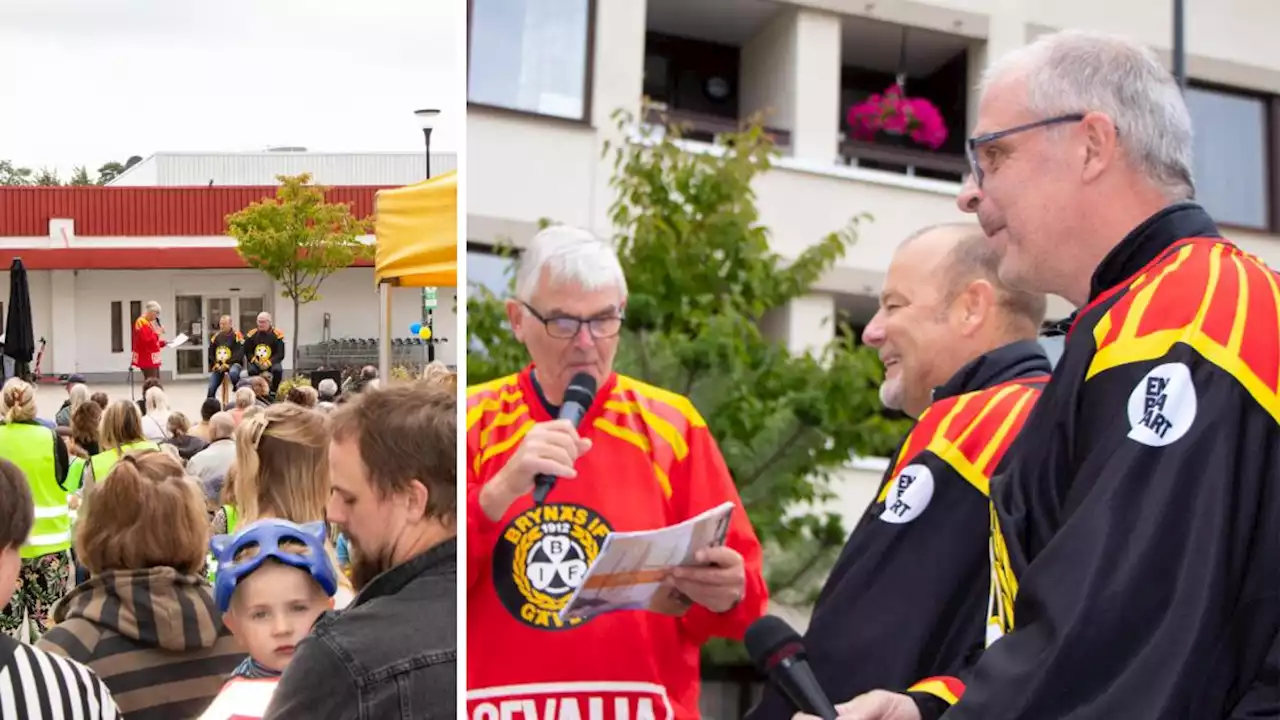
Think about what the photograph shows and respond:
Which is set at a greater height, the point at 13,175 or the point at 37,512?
the point at 13,175

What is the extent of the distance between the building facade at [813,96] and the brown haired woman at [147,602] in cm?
A: 329

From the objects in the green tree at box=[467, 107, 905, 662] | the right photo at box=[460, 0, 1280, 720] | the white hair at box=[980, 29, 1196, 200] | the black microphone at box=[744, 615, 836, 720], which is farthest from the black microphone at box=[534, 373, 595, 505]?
the green tree at box=[467, 107, 905, 662]

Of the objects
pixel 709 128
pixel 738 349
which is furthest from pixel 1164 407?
pixel 709 128

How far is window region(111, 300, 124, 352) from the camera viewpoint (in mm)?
1689

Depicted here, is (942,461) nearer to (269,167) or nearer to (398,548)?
(398,548)

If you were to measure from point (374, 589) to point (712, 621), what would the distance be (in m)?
0.73

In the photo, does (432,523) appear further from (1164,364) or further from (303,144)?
(1164,364)

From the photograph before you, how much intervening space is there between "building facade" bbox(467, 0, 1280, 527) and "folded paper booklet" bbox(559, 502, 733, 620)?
301cm

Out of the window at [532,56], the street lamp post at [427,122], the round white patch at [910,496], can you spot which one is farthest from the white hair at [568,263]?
the window at [532,56]

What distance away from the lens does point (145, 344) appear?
66.6 inches

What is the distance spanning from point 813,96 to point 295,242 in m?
5.78

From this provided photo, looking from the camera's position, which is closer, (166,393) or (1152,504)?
(1152,504)

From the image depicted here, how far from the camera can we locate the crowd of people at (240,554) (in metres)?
1.56

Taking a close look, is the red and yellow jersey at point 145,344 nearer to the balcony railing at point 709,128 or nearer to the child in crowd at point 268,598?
the child in crowd at point 268,598
